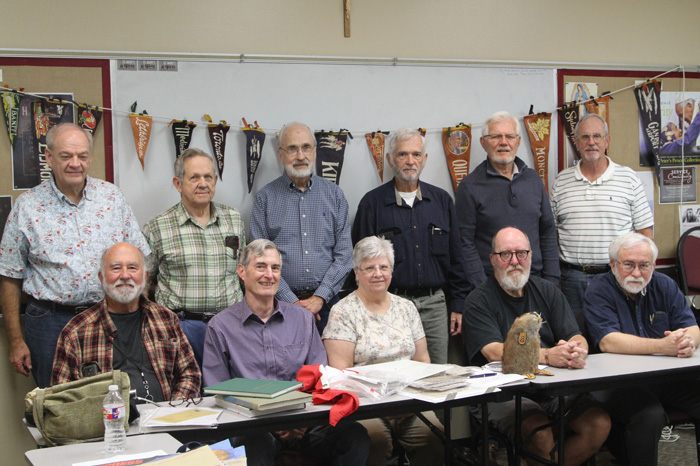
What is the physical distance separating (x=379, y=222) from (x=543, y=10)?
6.45ft

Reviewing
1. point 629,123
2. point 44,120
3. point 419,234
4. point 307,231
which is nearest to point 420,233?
point 419,234

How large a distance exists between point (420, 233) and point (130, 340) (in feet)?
5.77

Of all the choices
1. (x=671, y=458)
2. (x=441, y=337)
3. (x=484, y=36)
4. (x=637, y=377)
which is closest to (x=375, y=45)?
(x=484, y=36)

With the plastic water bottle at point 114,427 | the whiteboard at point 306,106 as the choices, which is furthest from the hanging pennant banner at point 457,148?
the plastic water bottle at point 114,427

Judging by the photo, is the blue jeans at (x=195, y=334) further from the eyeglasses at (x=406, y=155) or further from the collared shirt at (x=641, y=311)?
the collared shirt at (x=641, y=311)

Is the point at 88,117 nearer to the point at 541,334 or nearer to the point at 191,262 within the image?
the point at 191,262

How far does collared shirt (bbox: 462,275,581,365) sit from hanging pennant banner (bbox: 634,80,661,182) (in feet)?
6.60

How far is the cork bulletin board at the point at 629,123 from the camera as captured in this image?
14.8 feet

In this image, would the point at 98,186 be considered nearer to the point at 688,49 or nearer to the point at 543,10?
the point at 543,10

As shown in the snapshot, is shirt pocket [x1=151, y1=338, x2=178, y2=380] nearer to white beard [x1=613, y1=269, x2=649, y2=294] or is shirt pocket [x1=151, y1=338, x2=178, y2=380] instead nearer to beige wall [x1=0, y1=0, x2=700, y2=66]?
beige wall [x1=0, y1=0, x2=700, y2=66]

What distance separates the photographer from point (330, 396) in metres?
2.39

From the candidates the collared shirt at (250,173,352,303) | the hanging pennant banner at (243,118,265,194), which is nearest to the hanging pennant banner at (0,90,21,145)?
the hanging pennant banner at (243,118,265,194)

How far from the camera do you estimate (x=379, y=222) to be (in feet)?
12.6

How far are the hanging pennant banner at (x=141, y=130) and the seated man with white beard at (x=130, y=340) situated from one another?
1.05 metres
